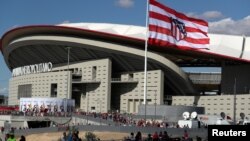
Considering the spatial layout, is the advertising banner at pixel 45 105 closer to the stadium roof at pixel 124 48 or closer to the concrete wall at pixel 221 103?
the stadium roof at pixel 124 48

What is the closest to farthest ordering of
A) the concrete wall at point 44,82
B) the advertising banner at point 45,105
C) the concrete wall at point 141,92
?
the advertising banner at point 45,105
the concrete wall at point 141,92
the concrete wall at point 44,82

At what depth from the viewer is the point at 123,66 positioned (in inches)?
3307

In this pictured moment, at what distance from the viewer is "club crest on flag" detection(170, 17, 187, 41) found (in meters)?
49.5

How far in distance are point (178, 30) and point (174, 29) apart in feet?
1.83

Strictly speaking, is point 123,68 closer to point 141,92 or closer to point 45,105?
point 141,92

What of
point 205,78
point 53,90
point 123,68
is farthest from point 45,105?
point 205,78

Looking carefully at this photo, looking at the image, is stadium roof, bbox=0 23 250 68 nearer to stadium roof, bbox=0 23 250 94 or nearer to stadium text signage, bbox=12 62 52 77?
stadium roof, bbox=0 23 250 94

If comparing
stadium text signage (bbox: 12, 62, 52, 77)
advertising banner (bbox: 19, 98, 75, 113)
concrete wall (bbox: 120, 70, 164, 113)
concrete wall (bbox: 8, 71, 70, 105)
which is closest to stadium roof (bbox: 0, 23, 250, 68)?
concrete wall (bbox: 120, 70, 164, 113)

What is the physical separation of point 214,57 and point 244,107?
32.1 ft

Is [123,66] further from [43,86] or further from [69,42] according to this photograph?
[43,86]

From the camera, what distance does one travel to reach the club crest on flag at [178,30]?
4955 centimetres

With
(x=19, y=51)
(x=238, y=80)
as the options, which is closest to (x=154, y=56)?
(x=238, y=80)

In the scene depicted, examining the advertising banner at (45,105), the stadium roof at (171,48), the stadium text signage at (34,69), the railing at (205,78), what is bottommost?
the advertising banner at (45,105)

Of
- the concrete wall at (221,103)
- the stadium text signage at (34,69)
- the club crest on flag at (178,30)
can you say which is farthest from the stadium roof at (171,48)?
the club crest on flag at (178,30)
